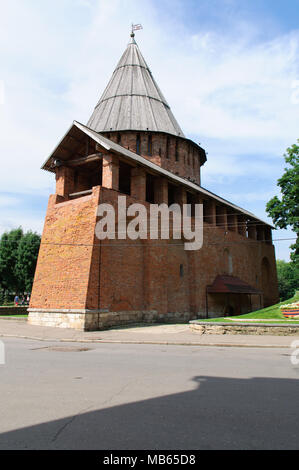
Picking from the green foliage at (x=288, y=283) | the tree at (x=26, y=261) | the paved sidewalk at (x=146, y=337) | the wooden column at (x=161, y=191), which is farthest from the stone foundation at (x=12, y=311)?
the green foliage at (x=288, y=283)

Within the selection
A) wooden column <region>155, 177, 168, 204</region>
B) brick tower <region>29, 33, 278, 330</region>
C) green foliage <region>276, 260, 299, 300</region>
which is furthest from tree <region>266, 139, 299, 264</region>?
green foliage <region>276, 260, 299, 300</region>

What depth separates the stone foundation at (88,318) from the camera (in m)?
15.9

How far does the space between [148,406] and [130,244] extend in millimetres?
15004

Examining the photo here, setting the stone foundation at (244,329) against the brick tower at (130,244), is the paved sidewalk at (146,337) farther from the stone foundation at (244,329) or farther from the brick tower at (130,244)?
the brick tower at (130,244)

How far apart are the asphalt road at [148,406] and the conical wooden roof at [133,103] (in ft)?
84.2

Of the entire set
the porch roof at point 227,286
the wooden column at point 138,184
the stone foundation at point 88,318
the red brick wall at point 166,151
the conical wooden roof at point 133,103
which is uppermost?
the conical wooden roof at point 133,103

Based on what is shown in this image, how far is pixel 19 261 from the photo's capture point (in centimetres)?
3944

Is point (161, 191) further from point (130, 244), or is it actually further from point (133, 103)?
point (133, 103)

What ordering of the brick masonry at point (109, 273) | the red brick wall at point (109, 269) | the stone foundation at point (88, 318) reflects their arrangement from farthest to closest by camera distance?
the red brick wall at point (109, 269)
the brick masonry at point (109, 273)
the stone foundation at point (88, 318)

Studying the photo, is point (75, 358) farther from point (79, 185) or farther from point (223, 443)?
point (79, 185)

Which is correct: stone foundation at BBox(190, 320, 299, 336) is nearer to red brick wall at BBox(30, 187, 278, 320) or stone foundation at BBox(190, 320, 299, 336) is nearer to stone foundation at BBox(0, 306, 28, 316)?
red brick wall at BBox(30, 187, 278, 320)

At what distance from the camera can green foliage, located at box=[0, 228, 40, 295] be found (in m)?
39.3

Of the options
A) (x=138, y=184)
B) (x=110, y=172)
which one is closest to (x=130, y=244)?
(x=138, y=184)

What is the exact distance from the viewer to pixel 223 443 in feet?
10.2
